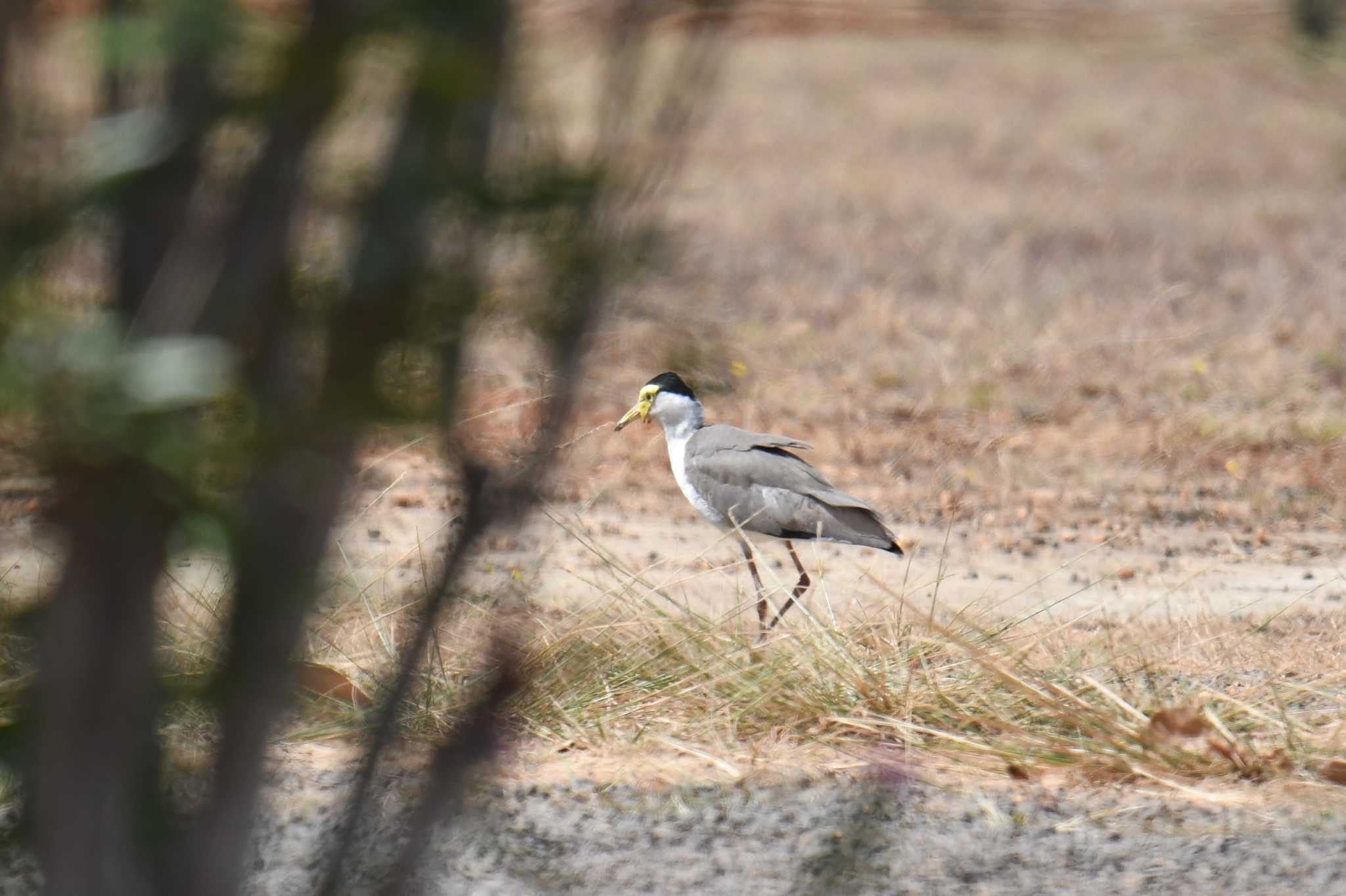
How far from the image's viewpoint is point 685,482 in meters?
6.18

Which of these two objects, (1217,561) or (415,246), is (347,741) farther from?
(1217,561)

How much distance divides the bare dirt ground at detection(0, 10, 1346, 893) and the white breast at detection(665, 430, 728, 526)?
171mm

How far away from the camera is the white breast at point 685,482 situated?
605 cm

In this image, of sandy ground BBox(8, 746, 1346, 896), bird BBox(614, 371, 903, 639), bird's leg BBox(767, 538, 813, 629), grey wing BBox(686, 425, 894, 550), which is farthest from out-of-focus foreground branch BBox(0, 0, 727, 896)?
grey wing BBox(686, 425, 894, 550)

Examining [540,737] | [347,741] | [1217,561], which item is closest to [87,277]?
[347,741]

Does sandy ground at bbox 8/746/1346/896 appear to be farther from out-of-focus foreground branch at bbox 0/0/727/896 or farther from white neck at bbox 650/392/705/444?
white neck at bbox 650/392/705/444

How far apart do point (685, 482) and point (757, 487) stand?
33 cm

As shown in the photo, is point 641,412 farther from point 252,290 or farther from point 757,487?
point 252,290

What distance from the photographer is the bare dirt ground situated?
3121mm

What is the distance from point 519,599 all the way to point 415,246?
1.21 feet

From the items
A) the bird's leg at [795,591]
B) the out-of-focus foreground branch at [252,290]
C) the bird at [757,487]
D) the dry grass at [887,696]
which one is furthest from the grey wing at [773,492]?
the out-of-focus foreground branch at [252,290]

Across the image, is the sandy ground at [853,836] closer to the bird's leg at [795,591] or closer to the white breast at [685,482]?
the bird's leg at [795,591]

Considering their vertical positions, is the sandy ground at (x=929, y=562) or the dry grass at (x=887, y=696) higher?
the dry grass at (x=887, y=696)

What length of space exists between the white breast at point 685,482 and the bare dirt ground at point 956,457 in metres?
0.17
